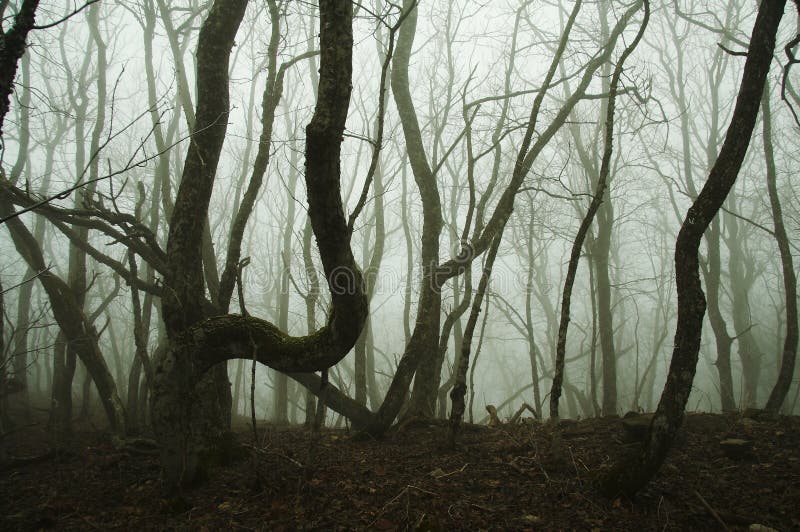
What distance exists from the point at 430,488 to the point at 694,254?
2.61m

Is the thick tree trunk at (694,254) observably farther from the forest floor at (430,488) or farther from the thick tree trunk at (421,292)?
the thick tree trunk at (421,292)

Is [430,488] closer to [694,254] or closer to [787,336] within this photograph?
[694,254]

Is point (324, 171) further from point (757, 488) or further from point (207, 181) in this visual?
point (757, 488)

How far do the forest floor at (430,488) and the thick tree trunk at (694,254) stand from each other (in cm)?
46

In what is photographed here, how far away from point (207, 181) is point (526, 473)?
3763 millimetres

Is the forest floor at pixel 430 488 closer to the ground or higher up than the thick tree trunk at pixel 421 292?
closer to the ground

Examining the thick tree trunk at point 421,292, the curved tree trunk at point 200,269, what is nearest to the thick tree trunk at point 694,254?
the curved tree trunk at point 200,269

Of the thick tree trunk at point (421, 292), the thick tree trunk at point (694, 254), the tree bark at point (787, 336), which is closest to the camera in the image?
the thick tree trunk at point (694, 254)

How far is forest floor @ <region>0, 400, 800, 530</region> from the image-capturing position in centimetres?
283

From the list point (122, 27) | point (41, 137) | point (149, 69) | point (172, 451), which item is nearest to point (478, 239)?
point (172, 451)

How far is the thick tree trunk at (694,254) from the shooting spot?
2.75 m

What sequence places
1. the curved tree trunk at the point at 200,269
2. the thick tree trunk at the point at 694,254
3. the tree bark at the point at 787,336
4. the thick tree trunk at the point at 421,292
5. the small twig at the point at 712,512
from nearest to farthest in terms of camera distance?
the curved tree trunk at the point at 200,269, the small twig at the point at 712,512, the thick tree trunk at the point at 694,254, the thick tree trunk at the point at 421,292, the tree bark at the point at 787,336

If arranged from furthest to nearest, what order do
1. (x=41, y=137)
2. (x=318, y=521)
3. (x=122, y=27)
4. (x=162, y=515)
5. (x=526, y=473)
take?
(x=41, y=137), (x=122, y=27), (x=526, y=473), (x=162, y=515), (x=318, y=521)

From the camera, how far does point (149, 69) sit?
9078 mm
